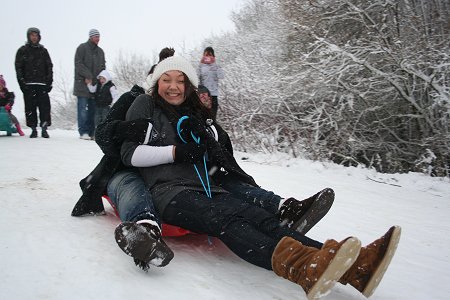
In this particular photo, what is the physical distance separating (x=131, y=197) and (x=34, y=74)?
5190 millimetres

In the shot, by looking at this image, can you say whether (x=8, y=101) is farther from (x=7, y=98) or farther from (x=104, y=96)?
(x=104, y=96)

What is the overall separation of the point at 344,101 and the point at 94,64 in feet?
15.1

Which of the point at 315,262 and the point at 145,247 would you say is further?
the point at 145,247

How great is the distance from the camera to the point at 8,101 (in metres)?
6.99

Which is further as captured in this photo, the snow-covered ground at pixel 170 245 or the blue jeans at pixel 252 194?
the blue jeans at pixel 252 194

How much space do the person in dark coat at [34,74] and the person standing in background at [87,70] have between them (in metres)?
0.47

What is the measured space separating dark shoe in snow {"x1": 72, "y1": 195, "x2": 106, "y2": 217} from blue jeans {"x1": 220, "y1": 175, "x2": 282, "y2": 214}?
0.82 m

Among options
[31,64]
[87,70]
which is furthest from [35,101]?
[87,70]

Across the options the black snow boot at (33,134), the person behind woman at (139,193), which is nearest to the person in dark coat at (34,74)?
the black snow boot at (33,134)

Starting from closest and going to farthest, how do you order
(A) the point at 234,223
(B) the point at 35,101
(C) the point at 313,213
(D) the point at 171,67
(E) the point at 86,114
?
1. (A) the point at 234,223
2. (C) the point at 313,213
3. (D) the point at 171,67
4. (B) the point at 35,101
5. (E) the point at 86,114

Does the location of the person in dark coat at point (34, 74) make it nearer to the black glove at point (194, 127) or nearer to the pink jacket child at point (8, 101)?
the pink jacket child at point (8, 101)

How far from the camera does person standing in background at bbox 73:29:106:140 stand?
6625mm

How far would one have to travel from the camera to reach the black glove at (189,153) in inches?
81.4

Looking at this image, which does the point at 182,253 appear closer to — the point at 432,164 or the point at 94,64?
the point at 432,164
